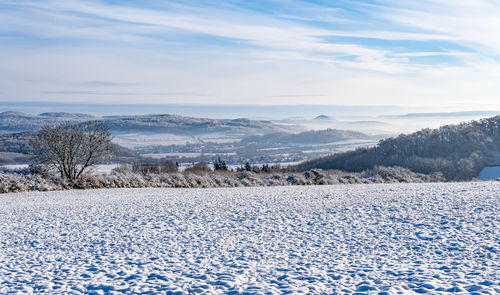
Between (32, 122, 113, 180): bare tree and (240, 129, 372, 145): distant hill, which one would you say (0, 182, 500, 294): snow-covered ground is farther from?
(240, 129, 372, 145): distant hill

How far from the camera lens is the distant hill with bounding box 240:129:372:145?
158 m

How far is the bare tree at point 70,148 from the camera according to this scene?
32406mm

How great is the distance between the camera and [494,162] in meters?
59.0

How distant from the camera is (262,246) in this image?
1219cm

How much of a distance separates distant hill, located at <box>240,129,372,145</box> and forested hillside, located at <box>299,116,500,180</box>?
7927 centimetres

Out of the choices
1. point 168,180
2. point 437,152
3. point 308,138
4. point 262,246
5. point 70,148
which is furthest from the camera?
point 308,138

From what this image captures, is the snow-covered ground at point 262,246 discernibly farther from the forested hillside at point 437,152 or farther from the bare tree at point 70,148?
the forested hillside at point 437,152

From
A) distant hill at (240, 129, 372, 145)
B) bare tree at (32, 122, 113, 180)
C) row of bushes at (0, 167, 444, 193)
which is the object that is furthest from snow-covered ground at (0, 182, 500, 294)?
distant hill at (240, 129, 372, 145)

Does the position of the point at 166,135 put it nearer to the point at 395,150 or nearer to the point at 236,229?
the point at 395,150

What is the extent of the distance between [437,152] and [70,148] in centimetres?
5512

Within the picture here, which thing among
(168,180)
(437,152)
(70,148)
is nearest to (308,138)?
(437,152)

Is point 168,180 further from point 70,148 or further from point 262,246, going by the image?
point 262,246

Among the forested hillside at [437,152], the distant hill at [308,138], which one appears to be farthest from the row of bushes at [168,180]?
the distant hill at [308,138]

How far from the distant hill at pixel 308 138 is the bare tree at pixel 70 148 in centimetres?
12446
